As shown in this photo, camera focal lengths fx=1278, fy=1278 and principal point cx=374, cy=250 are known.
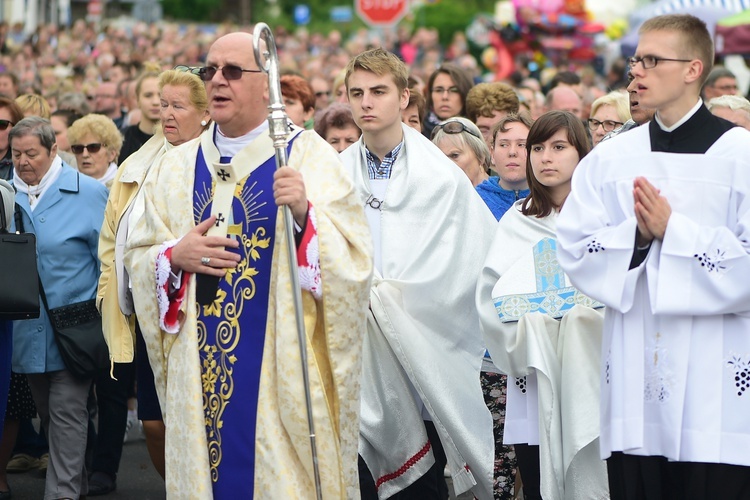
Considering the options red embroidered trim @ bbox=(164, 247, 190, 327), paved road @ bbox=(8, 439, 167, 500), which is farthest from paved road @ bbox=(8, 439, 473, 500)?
red embroidered trim @ bbox=(164, 247, 190, 327)

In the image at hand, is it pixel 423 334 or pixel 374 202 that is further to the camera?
pixel 374 202

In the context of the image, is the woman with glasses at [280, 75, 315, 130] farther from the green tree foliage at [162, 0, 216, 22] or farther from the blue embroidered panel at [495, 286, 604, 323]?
the green tree foliage at [162, 0, 216, 22]

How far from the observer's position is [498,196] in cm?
678

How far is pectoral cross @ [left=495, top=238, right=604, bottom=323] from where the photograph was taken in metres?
5.63

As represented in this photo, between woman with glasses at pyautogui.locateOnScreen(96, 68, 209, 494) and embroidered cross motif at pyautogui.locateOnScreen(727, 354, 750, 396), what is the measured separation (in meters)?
3.01

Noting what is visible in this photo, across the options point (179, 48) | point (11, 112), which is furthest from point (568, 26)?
point (11, 112)

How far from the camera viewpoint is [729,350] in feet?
14.5

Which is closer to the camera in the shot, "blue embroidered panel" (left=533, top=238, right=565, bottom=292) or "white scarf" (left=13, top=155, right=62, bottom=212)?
"blue embroidered panel" (left=533, top=238, right=565, bottom=292)

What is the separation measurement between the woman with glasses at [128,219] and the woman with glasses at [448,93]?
3064 mm

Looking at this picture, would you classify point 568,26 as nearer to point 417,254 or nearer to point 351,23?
point 417,254

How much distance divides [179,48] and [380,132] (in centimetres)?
1828

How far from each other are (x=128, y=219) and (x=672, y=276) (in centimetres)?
284

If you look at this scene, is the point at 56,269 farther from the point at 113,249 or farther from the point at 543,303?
the point at 543,303

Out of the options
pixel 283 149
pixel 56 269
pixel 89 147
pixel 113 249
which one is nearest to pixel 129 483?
pixel 56 269
